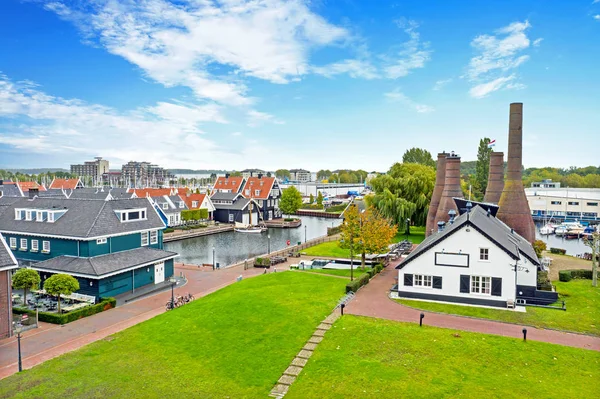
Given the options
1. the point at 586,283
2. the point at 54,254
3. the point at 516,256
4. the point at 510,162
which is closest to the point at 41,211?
the point at 54,254

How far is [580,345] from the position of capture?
59.5 ft

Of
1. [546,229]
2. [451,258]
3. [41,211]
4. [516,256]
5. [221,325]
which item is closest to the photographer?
[221,325]

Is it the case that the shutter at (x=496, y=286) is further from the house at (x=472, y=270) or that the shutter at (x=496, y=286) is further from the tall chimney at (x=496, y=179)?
the tall chimney at (x=496, y=179)

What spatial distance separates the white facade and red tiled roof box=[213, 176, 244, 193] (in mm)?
65908

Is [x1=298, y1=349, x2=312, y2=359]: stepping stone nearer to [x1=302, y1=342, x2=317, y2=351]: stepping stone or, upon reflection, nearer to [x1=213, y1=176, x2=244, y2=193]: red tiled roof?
[x1=302, y1=342, x2=317, y2=351]: stepping stone

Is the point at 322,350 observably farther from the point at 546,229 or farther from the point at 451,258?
the point at 546,229

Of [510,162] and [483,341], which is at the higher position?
[510,162]

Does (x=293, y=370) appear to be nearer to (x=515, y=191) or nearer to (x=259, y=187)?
(x=515, y=191)

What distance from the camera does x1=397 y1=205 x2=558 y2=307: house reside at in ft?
77.9

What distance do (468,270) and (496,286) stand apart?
5.91ft

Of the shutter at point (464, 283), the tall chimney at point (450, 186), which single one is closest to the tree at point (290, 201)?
the tall chimney at point (450, 186)

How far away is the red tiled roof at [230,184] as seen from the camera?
88125mm

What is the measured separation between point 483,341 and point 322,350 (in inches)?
299

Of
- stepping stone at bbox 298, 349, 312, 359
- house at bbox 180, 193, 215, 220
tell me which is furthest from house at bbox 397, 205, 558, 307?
house at bbox 180, 193, 215, 220
